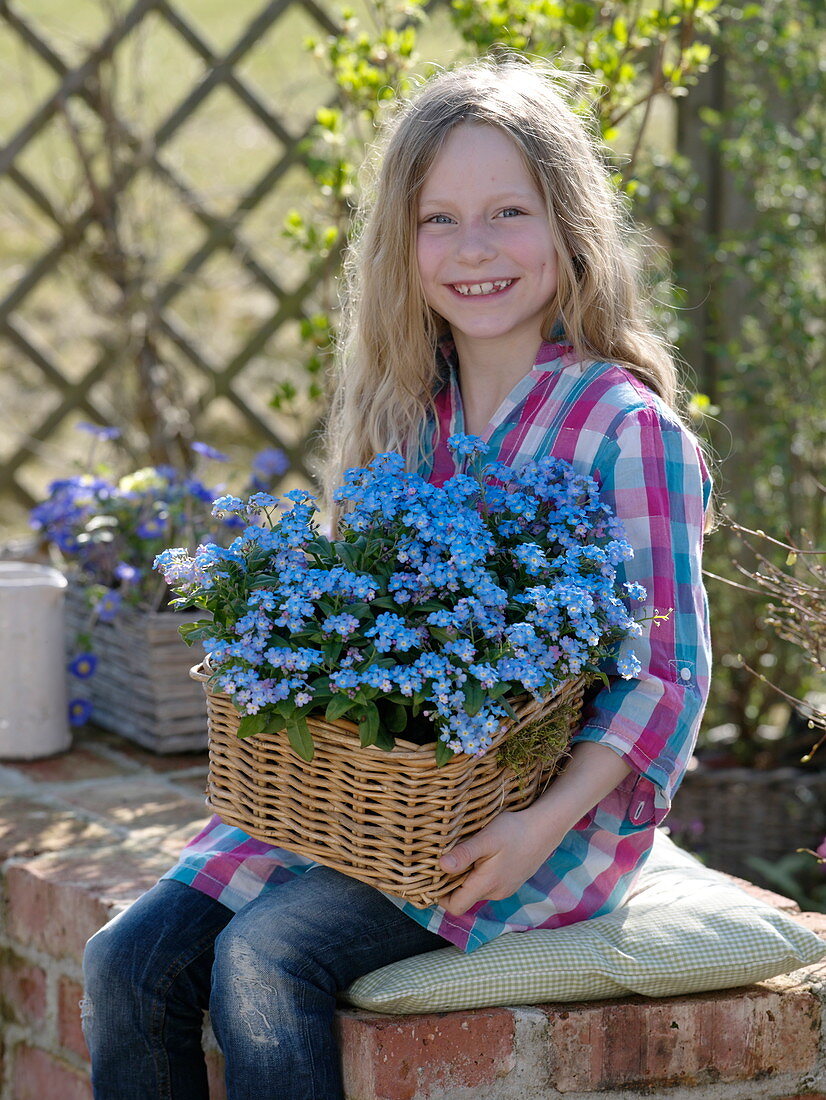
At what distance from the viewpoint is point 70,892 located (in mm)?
1814

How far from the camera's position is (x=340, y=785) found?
1.32m

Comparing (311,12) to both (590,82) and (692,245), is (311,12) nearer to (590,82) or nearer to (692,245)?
(692,245)

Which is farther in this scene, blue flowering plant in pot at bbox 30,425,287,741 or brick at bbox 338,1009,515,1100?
blue flowering plant in pot at bbox 30,425,287,741

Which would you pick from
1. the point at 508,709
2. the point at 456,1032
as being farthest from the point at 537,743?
the point at 456,1032

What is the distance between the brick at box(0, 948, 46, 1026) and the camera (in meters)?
1.90

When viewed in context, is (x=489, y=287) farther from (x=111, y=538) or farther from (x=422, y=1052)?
(x=111, y=538)

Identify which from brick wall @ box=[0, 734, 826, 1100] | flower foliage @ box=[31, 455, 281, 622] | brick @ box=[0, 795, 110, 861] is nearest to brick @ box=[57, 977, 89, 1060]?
brick wall @ box=[0, 734, 826, 1100]

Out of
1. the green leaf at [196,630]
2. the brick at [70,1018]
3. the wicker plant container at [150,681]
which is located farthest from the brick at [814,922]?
the wicker plant container at [150,681]

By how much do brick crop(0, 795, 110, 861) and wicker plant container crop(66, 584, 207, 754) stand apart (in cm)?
28

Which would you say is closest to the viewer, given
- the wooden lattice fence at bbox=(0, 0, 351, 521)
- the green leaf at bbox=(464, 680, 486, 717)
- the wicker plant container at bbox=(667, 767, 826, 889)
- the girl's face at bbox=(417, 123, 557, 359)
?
the green leaf at bbox=(464, 680, 486, 717)

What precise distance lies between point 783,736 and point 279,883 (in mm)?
1626

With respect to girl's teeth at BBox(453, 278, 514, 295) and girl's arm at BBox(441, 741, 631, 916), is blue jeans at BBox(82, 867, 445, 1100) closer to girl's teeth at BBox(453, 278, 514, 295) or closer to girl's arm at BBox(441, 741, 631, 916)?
girl's arm at BBox(441, 741, 631, 916)

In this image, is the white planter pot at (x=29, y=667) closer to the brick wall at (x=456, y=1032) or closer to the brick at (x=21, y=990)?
the brick wall at (x=456, y=1032)

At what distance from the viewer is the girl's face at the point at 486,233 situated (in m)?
1.63
